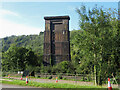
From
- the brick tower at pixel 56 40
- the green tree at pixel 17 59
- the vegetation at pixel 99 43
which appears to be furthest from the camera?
the brick tower at pixel 56 40

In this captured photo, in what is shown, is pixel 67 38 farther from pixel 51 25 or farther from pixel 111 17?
pixel 111 17

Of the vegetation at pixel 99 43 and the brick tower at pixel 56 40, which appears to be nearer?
the vegetation at pixel 99 43

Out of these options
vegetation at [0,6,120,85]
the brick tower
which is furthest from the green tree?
vegetation at [0,6,120,85]

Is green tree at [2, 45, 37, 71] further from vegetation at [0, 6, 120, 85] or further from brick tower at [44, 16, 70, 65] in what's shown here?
vegetation at [0, 6, 120, 85]

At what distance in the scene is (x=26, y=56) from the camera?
48.1 meters

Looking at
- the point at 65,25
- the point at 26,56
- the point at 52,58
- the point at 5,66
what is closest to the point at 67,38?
the point at 65,25

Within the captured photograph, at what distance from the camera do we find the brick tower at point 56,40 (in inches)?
1853

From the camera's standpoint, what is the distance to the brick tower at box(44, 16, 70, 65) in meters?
47.1

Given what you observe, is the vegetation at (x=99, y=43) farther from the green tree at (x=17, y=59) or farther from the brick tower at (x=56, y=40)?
the green tree at (x=17, y=59)

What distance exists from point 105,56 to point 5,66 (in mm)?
40000

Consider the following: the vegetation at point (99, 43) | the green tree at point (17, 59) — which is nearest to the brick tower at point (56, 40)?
the green tree at point (17, 59)

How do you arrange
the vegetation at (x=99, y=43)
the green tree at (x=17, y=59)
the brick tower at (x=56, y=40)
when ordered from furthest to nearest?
1. the brick tower at (x=56, y=40)
2. the green tree at (x=17, y=59)
3. the vegetation at (x=99, y=43)

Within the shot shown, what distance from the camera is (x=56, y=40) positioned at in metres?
47.7

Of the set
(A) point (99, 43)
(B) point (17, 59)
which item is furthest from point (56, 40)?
(A) point (99, 43)
